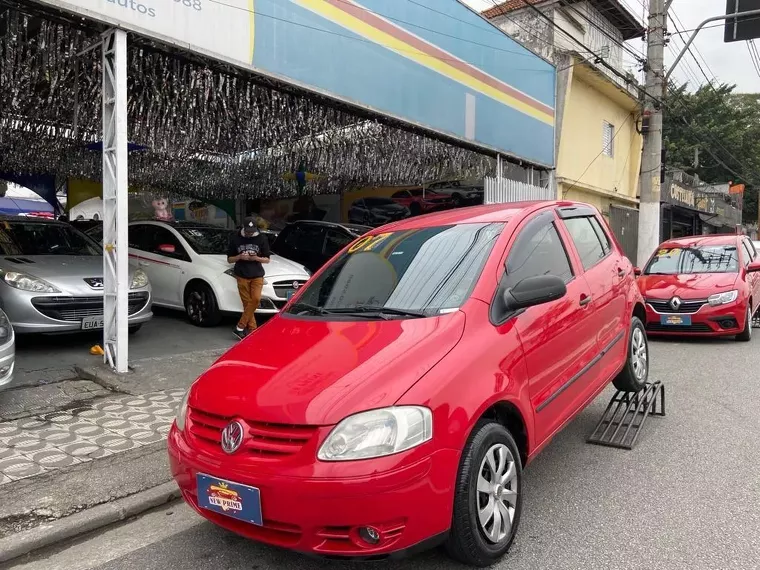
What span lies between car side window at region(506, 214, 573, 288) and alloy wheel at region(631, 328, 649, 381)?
1521 mm

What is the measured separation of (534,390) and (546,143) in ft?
38.2

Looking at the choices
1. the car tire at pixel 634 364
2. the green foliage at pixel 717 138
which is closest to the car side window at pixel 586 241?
the car tire at pixel 634 364

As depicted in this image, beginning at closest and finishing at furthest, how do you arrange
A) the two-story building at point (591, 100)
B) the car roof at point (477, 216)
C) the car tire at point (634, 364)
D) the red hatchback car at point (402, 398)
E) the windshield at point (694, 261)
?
the red hatchback car at point (402, 398) → the car roof at point (477, 216) → the car tire at point (634, 364) → the windshield at point (694, 261) → the two-story building at point (591, 100)

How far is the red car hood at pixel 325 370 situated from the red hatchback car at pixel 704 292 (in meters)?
6.88

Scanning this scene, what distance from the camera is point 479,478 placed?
259cm

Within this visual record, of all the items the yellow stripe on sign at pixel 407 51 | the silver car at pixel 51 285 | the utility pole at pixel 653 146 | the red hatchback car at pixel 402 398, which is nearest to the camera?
the red hatchback car at pixel 402 398

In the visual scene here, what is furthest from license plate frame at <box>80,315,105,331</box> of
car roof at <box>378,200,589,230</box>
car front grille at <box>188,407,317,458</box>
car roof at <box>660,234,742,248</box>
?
car roof at <box>660,234,742,248</box>

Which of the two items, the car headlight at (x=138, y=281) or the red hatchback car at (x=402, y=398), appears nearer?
the red hatchback car at (x=402, y=398)

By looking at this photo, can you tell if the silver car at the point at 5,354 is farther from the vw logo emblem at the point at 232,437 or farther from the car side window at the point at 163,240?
the car side window at the point at 163,240

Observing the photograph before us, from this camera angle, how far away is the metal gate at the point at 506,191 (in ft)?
37.9

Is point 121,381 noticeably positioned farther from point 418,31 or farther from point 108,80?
point 418,31

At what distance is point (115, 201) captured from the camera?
5.78 meters

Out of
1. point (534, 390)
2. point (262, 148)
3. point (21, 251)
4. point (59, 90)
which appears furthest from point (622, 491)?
point (262, 148)

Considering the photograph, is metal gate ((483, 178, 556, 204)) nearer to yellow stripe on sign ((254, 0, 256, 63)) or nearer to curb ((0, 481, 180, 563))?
yellow stripe on sign ((254, 0, 256, 63))
